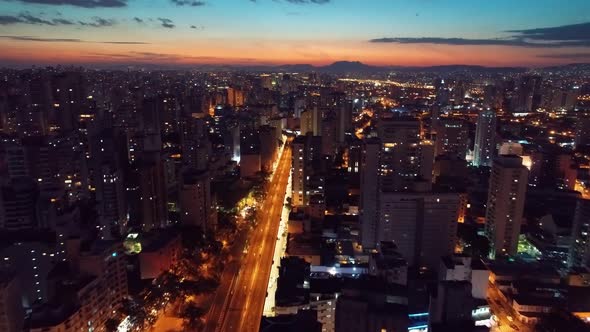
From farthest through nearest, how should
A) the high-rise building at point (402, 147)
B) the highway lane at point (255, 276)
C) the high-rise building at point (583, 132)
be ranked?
the high-rise building at point (583, 132) → the high-rise building at point (402, 147) → the highway lane at point (255, 276)

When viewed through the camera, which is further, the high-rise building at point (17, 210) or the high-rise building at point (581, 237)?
the high-rise building at point (17, 210)

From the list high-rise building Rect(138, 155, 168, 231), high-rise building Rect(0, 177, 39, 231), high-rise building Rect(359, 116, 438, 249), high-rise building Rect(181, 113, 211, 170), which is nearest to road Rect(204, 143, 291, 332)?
high-rise building Rect(138, 155, 168, 231)

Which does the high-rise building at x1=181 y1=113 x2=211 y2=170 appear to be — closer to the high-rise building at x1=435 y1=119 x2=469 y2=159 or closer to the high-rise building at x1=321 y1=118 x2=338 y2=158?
the high-rise building at x1=321 y1=118 x2=338 y2=158

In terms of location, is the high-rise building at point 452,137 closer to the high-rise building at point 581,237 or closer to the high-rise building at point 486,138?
the high-rise building at point 486,138

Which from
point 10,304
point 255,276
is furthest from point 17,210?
point 255,276

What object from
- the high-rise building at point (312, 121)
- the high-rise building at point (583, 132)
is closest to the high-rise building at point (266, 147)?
the high-rise building at point (312, 121)

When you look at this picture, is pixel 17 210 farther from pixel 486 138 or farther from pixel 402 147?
pixel 486 138

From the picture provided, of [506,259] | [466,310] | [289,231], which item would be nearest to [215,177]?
[289,231]
